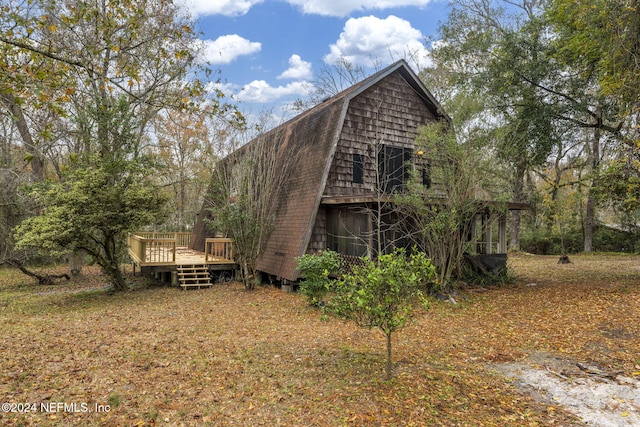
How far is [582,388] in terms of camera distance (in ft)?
15.9

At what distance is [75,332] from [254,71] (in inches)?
471

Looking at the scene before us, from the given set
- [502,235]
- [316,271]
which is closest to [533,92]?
[502,235]

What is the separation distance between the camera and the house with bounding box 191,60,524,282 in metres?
11.7

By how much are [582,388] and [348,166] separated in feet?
30.0

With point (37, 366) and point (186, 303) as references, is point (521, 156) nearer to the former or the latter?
point (186, 303)

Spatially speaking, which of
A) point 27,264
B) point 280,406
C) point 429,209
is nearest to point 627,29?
point 429,209

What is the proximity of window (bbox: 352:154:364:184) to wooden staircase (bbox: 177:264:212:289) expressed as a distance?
6.60 metres

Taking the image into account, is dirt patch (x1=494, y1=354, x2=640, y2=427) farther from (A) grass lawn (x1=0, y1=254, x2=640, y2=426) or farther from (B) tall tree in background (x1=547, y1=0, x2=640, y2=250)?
(B) tall tree in background (x1=547, y1=0, x2=640, y2=250)

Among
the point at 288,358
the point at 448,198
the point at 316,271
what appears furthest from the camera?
the point at 448,198

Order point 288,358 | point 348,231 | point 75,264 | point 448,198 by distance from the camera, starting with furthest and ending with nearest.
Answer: point 75,264 → point 348,231 → point 448,198 → point 288,358

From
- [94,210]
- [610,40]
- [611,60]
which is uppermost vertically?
[610,40]

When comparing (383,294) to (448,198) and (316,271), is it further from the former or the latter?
(448,198)

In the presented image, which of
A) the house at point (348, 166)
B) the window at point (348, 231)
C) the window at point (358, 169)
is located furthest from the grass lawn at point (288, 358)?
the window at point (358, 169)

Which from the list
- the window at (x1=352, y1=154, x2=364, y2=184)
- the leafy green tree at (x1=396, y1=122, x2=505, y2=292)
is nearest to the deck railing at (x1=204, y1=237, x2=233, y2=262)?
the window at (x1=352, y1=154, x2=364, y2=184)
